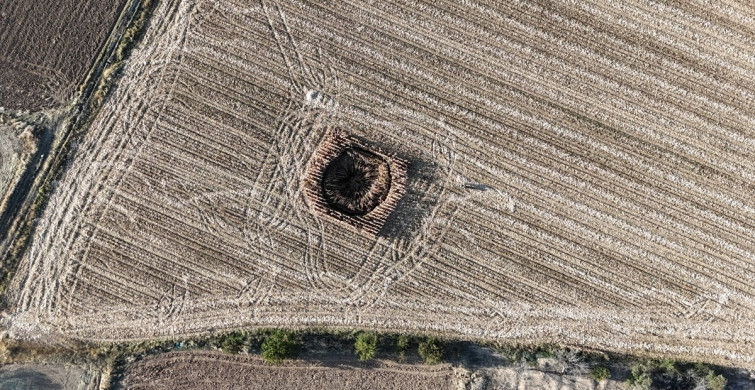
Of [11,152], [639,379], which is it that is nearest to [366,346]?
[639,379]

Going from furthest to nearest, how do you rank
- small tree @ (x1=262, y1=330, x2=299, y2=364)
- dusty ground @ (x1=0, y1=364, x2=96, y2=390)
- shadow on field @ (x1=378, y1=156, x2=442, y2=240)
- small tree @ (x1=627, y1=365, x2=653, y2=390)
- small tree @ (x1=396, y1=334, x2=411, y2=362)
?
shadow on field @ (x1=378, y1=156, x2=442, y2=240), dusty ground @ (x1=0, y1=364, x2=96, y2=390), small tree @ (x1=396, y1=334, x2=411, y2=362), small tree @ (x1=627, y1=365, x2=653, y2=390), small tree @ (x1=262, y1=330, x2=299, y2=364)

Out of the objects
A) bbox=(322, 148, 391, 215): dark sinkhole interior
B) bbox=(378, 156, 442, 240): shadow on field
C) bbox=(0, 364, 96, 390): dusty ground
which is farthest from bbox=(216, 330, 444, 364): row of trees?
bbox=(0, 364, 96, 390): dusty ground

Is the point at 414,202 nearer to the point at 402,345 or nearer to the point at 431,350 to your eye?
the point at 402,345

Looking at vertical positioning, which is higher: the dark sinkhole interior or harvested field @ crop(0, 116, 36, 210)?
the dark sinkhole interior

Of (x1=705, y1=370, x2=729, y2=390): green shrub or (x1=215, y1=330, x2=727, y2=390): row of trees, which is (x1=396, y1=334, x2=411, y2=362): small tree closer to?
(x1=215, y1=330, x2=727, y2=390): row of trees

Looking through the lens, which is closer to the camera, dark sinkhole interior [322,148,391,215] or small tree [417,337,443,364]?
small tree [417,337,443,364]

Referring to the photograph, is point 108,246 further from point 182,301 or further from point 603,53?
point 603,53

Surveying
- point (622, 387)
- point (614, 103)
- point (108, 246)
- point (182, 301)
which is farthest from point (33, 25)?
point (622, 387)

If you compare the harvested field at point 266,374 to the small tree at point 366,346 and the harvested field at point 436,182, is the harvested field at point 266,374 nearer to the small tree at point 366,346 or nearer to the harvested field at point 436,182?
the small tree at point 366,346
